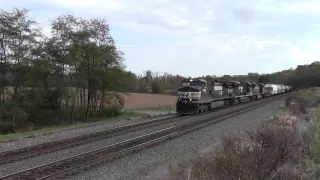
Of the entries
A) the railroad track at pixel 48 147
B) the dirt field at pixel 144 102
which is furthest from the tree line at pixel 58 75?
the railroad track at pixel 48 147

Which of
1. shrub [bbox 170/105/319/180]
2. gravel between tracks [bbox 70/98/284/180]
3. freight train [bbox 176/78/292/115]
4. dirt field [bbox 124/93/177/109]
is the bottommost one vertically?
gravel between tracks [bbox 70/98/284/180]

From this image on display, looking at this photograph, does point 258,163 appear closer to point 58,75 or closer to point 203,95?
point 203,95

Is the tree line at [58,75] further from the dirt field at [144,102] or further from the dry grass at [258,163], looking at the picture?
the dry grass at [258,163]

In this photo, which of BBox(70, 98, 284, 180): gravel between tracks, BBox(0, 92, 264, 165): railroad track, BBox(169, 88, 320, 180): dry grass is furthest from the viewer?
BBox(0, 92, 264, 165): railroad track

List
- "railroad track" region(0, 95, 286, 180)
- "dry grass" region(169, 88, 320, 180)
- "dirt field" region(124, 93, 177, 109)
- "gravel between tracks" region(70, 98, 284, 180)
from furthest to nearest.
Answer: "dirt field" region(124, 93, 177, 109)
"gravel between tracks" region(70, 98, 284, 180)
"railroad track" region(0, 95, 286, 180)
"dry grass" region(169, 88, 320, 180)

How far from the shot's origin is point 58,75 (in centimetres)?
4322

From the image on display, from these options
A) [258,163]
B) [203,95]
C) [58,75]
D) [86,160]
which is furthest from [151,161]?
[58,75]

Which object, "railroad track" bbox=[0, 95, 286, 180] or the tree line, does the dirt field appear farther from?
"railroad track" bbox=[0, 95, 286, 180]

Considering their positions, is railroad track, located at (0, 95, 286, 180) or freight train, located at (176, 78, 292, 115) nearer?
railroad track, located at (0, 95, 286, 180)

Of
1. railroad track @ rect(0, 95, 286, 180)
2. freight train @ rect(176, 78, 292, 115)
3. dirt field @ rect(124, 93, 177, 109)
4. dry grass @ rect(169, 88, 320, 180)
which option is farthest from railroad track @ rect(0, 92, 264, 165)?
dirt field @ rect(124, 93, 177, 109)

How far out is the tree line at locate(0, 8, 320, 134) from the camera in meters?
38.6

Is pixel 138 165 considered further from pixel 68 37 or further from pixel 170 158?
pixel 68 37

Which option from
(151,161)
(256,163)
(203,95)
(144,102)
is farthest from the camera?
(144,102)

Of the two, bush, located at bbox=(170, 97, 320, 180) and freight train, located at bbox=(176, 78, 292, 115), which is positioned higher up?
freight train, located at bbox=(176, 78, 292, 115)
